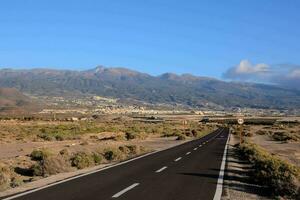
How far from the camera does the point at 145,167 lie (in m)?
22.4

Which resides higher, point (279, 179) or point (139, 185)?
point (279, 179)

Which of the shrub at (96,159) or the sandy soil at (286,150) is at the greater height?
the shrub at (96,159)

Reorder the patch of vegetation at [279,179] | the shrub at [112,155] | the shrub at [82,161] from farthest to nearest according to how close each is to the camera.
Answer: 1. the shrub at [112,155]
2. the shrub at [82,161]
3. the patch of vegetation at [279,179]

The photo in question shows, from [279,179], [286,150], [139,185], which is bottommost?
[286,150]

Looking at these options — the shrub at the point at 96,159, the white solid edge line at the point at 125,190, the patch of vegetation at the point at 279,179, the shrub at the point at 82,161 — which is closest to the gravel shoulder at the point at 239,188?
the patch of vegetation at the point at 279,179

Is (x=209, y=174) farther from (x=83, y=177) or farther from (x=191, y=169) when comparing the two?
(x=83, y=177)

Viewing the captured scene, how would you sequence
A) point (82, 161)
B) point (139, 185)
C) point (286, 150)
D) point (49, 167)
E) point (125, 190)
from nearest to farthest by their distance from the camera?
point (125, 190)
point (139, 185)
point (49, 167)
point (82, 161)
point (286, 150)

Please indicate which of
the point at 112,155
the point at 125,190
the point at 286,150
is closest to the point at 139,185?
the point at 125,190

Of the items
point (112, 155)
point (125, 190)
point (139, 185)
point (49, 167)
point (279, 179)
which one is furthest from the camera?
point (112, 155)

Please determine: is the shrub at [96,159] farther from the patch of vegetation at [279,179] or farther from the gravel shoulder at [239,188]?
the patch of vegetation at [279,179]

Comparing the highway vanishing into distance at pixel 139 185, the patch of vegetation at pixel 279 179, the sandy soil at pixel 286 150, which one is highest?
the patch of vegetation at pixel 279 179

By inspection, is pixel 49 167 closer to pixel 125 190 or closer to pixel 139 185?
pixel 139 185

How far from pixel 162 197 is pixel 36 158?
676 inches

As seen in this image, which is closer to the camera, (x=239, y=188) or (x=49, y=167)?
(x=239, y=188)
